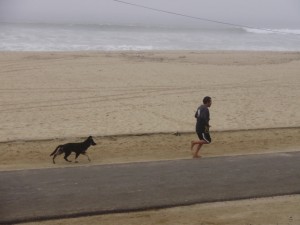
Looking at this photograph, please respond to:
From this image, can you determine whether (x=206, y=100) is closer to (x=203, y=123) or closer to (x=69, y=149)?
(x=203, y=123)

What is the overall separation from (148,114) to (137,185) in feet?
21.5

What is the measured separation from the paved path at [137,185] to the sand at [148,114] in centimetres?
32

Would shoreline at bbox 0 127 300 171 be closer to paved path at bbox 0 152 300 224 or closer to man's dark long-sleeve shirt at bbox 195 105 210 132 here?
man's dark long-sleeve shirt at bbox 195 105 210 132

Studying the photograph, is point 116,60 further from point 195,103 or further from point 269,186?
point 269,186

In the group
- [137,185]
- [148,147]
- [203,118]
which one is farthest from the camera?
[148,147]

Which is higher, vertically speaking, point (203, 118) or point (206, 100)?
point (206, 100)

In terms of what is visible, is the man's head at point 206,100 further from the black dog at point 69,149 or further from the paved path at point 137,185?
the black dog at point 69,149

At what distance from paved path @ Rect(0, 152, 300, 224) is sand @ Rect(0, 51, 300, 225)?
32 centimetres

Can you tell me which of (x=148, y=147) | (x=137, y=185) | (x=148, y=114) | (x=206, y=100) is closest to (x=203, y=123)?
(x=206, y=100)

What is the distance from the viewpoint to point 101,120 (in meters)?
13.8

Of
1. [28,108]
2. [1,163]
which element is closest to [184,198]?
[1,163]

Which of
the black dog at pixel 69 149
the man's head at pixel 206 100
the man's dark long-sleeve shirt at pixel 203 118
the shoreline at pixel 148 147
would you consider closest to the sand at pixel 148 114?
the shoreline at pixel 148 147

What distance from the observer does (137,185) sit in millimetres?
8258

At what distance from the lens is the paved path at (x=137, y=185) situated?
730 centimetres
